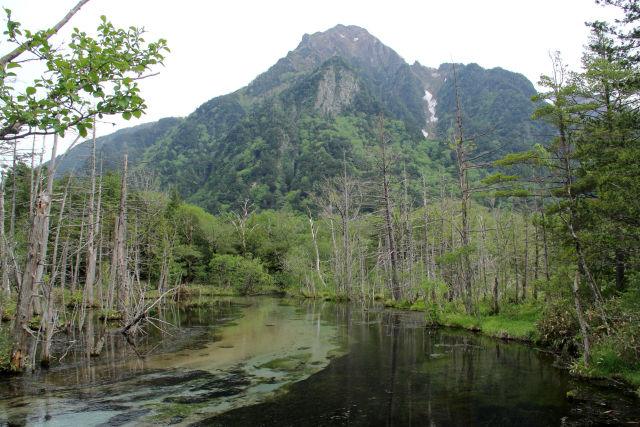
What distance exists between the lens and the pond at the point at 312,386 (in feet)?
25.5

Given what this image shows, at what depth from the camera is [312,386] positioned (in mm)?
9961

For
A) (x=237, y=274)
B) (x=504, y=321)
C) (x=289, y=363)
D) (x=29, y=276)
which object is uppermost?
(x=29, y=276)

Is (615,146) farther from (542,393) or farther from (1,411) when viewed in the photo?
(1,411)

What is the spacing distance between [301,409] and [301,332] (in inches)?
413

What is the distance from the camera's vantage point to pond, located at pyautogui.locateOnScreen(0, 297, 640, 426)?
777 centimetres

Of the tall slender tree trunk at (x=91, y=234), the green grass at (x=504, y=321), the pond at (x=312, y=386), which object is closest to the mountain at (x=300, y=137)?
the green grass at (x=504, y=321)

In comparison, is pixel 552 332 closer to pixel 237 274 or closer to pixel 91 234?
pixel 91 234

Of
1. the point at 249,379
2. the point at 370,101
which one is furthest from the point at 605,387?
the point at 370,101

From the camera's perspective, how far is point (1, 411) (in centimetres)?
800

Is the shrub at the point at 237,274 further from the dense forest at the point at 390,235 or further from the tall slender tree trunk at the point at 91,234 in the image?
the tall slender tree trunk at the point at 91,234

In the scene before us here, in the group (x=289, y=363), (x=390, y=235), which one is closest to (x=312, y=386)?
(x=289, y=363)

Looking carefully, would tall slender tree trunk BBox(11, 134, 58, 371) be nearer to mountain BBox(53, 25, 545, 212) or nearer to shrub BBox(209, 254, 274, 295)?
shrub BBox(209, 254, 274, 295)

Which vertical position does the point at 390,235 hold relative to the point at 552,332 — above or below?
above

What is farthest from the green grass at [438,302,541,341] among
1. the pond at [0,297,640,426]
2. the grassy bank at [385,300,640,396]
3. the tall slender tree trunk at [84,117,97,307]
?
the tall slender tree trunk at [84,117,97,307]
